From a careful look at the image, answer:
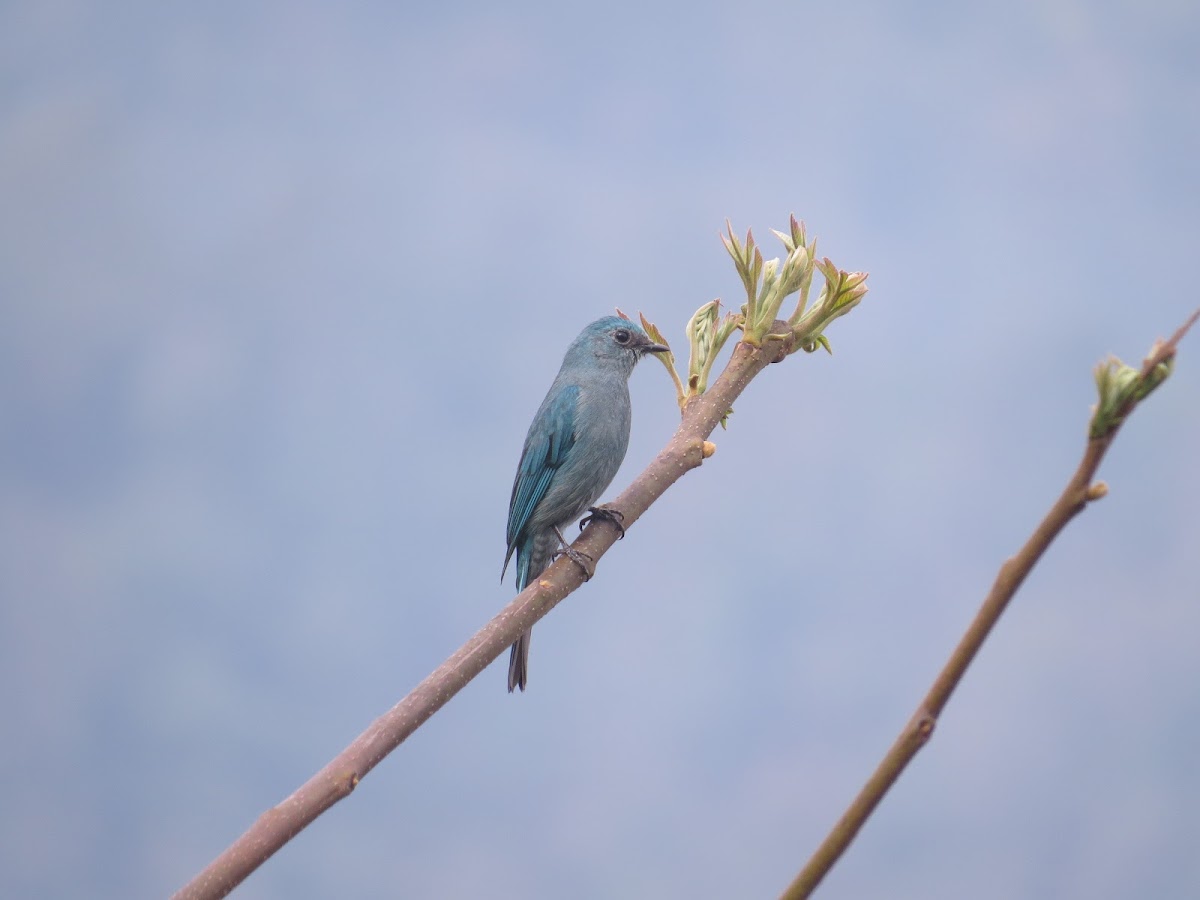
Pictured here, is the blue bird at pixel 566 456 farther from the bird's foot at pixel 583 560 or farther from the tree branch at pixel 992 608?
the tree branch at pixel 992 608

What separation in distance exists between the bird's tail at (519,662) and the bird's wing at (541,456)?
319 mm

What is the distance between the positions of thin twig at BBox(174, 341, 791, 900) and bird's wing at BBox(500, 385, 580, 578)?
90 centimetres

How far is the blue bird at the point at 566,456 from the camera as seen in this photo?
3201 millimetres

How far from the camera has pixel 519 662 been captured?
2955 mm

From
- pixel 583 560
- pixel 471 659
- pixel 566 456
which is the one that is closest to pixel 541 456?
pixel 566 456

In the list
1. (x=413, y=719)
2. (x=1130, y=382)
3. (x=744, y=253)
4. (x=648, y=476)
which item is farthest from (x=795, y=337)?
(x=1130, y=382)

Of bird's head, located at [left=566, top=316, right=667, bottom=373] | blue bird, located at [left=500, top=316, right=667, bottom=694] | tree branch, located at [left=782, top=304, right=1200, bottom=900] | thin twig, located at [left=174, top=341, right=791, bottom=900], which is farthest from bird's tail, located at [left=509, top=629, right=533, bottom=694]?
tree branch, located at [left=782, top=304, right=1200, bottom=900]

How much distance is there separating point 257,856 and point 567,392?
2058mm

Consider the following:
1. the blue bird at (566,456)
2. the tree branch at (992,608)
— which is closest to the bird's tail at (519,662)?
the blue bird at (566,456)

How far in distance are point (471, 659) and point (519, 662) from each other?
1.24 meters

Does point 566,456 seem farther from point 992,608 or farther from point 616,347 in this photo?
point 992,608

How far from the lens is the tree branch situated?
3.37 ft

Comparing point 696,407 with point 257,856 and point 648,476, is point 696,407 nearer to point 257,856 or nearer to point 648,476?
point 648,476

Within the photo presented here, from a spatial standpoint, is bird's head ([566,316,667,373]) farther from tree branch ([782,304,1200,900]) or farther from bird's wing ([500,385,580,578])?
tree branch ([782,304,1200,900])
